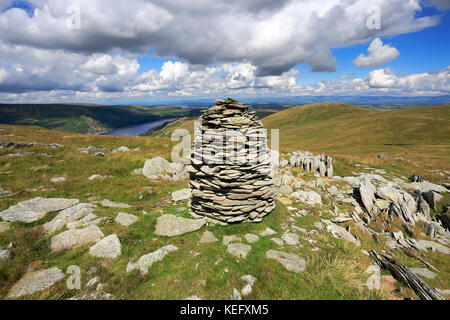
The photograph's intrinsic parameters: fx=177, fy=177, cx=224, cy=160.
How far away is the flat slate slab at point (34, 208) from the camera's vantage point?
27.3ft

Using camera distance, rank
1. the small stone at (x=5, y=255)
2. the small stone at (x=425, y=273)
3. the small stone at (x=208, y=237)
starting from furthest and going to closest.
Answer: the small stone at (x=208, y=237) → the small stone at (x=425, y=273) → the small stone at (x=5, y=255)

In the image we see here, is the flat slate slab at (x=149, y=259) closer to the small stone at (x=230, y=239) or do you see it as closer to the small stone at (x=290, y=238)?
the small stone at (x=230, y=239)

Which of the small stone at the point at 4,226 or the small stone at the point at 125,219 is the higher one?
the small stone at the point at 4,226

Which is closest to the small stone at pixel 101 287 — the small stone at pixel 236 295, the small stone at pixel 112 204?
the small stone at pixel 236 295

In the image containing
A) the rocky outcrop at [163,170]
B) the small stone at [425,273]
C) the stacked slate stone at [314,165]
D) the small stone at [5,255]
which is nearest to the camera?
the small stone at [5,255]

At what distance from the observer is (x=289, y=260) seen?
657cm

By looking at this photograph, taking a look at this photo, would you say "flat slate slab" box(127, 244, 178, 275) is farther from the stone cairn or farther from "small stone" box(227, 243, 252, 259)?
the stone cairn

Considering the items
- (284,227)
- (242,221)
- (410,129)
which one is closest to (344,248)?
(284,227)

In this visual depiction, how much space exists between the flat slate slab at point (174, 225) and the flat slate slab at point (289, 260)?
3.55 m

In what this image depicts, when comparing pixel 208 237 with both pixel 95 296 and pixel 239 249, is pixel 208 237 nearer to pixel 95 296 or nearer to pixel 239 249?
pixel 239 249

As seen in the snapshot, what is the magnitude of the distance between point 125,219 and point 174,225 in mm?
2401

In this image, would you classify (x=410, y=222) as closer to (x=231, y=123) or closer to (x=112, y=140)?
(x=231, y=123)

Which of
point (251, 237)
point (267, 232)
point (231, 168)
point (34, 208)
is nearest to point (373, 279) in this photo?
point (267, 232)

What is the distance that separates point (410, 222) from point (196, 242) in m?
13.3
